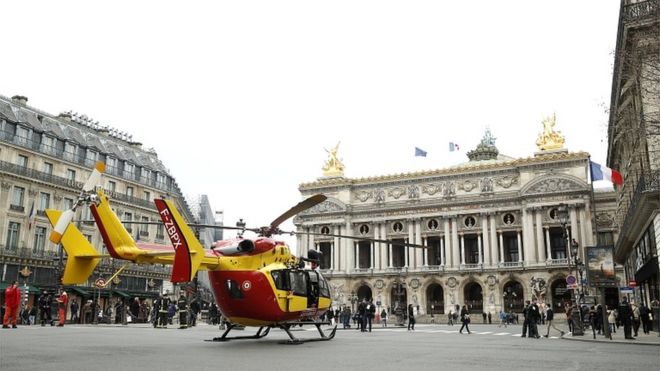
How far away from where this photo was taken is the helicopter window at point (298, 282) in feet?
53.9

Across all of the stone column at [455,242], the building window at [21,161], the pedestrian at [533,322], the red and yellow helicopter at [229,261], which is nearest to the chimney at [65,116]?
the building window at [21,161]

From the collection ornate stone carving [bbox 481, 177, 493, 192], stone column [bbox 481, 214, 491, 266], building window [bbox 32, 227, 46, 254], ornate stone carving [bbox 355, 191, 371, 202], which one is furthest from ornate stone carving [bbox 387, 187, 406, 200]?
building window [bbox 32, 227, 46, 254]

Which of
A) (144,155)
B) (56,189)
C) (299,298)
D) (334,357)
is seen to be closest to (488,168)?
(144,155)

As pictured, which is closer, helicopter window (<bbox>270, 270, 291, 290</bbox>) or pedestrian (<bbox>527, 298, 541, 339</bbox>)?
helicopter window (<bbox>270, 270, 291, 290</bbox>)

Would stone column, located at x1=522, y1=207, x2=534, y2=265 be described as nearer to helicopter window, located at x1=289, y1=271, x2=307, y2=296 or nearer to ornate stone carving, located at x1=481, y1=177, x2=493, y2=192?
ornate stone carving, located at x1=481, y1=177, x2=493, y2=192

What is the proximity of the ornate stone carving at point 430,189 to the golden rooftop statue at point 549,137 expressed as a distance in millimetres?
11981

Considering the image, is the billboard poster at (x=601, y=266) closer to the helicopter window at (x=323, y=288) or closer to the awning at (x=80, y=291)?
the helicopter window at (x=323, y=288)

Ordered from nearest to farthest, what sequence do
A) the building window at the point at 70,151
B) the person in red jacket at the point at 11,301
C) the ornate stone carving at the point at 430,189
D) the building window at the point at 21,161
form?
the person in red jacket at the point at 11,301, the building window at the point at 21,161, the building window at the point at 70,151, the ornate stone carving at the point at 430,189

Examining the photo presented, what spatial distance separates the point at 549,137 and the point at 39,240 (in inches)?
1978

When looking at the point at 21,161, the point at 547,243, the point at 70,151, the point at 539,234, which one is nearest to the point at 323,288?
the point at 21,161

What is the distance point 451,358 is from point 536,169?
52640 millimetres

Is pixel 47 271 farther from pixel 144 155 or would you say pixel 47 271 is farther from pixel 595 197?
pixel 595 197

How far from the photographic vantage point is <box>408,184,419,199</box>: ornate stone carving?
218 ft

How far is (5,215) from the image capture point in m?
40.5
